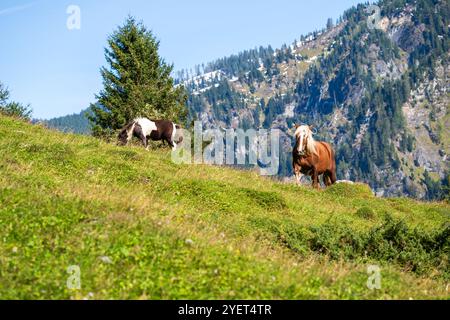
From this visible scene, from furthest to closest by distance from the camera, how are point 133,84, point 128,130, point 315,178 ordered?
point 133,84, point 128,130, point 315,178

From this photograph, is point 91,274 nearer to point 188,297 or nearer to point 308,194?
point 188,297

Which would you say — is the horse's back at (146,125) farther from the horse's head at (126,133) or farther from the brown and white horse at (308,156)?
the brown and white horse at (308,156)

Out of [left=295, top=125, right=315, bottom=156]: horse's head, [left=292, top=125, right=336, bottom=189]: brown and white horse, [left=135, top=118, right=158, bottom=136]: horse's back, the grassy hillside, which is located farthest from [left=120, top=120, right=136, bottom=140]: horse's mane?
[left=295, top=125, right=315, bottom=156]: horse's head

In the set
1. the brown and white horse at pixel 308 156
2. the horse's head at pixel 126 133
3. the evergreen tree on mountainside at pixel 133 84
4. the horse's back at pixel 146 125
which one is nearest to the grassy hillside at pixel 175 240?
the brown and white horse at pixel 308 156

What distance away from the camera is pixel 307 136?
2673cm

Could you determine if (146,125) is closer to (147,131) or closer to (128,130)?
(147,131)

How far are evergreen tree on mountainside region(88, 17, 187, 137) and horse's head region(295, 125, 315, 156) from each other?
23.2 metres

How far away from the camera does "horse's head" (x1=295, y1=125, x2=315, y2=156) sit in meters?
26.5

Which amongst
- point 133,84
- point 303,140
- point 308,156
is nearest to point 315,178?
point 308,156

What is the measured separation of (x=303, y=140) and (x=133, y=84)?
2726cm

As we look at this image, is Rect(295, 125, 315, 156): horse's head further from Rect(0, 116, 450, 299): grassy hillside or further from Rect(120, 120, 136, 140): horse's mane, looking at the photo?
Rect(120, 120, 136, 140): horse's mane

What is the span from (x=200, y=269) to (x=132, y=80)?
43.7 metres

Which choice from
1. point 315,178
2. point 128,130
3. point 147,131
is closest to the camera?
point 315,178

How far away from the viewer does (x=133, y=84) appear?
162 ft
